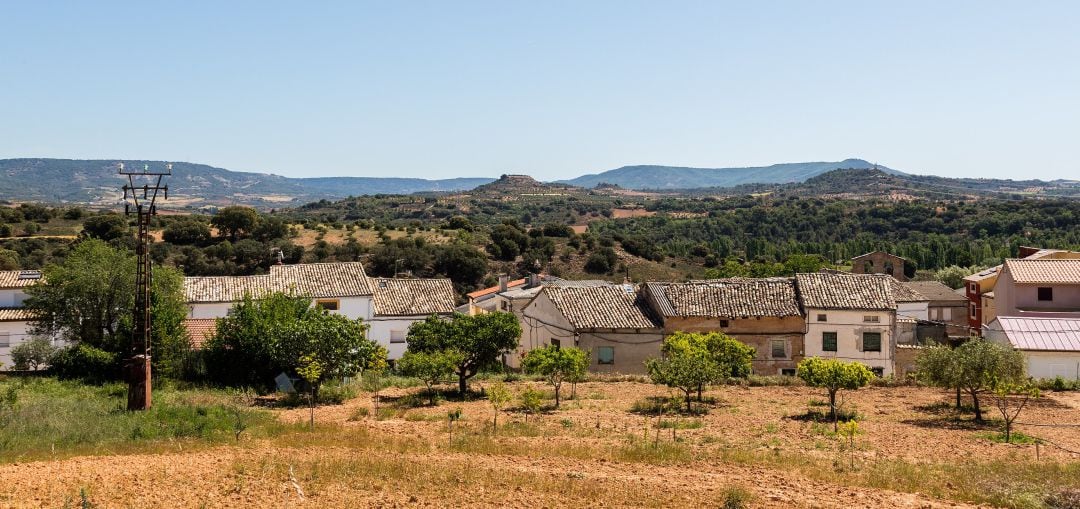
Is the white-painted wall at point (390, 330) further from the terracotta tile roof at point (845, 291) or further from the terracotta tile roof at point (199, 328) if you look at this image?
the terracotta tile roof at point (845, 291)

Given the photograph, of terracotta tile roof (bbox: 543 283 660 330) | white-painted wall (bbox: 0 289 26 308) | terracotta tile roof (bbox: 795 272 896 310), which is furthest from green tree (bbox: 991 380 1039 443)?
white-painted wall (bbox: 0 289 26 308)

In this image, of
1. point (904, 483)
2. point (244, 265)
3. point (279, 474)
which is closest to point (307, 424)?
point (279, 474)

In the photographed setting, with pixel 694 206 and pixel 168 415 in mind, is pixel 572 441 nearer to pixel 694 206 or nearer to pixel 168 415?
pixel 168 415

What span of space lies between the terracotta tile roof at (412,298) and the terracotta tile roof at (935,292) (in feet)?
107

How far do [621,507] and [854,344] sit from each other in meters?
28.5

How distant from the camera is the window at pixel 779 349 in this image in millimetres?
40375

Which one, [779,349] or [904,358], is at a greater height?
[779,349]

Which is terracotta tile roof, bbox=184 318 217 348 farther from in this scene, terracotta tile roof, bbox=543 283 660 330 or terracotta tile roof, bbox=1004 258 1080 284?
terracotta tile roof, bbox=1004 258 1080 284

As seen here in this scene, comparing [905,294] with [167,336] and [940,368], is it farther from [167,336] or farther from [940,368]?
[167,336]

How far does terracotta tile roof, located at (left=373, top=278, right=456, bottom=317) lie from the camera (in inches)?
1802

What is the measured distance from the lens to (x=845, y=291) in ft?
134

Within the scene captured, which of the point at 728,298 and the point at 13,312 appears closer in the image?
the point at 728,298

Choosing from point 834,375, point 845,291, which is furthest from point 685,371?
point 845,291

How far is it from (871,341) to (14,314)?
1639 inches
